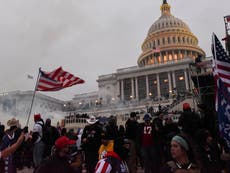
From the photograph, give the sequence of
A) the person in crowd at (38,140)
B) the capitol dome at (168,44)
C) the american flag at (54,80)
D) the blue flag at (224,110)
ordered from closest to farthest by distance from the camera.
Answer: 1. the blue flag at (224,110)
2. the person in crowd at (38,140)
3. the american flag at (54,80)
4. the capitol dome at (168,44)

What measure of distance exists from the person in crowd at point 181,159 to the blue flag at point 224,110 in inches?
82.5

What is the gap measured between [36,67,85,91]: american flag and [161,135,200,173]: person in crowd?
10.1m

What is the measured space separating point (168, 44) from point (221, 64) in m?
76.9

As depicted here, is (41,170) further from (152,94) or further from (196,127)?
(152,94)

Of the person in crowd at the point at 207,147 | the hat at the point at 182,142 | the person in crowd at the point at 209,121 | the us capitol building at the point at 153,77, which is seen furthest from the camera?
the us capitol building at the point at 153,77

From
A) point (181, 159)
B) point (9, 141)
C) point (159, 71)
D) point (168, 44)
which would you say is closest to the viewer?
point (181, 159)

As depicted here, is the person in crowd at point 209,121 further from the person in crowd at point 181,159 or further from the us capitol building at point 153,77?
the us capitol building at point 153,77

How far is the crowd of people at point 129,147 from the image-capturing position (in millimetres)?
3260

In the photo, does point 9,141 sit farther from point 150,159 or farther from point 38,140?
point 150,159

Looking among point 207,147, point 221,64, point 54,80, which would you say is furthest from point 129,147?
point 54,80

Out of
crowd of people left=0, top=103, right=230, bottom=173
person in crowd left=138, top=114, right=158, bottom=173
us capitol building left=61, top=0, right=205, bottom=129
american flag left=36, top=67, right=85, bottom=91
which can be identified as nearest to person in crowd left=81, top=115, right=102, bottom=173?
crowd of people left=0, top=103, right=230, bottom=173

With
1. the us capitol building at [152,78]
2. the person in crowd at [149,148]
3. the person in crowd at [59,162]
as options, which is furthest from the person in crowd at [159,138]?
the us capitol building at [152,78]

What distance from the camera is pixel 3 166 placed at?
6363mm

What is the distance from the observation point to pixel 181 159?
319 cm
